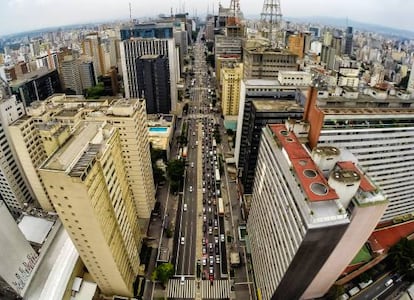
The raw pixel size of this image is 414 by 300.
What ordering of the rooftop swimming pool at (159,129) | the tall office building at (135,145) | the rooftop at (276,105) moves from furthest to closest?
1. the rooftop swimming pool at (159,129)
2. the rooftop at (276,105)
3. the tall office building at (135,145)

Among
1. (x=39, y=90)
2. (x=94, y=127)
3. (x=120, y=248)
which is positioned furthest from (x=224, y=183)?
(x=39, y=90)

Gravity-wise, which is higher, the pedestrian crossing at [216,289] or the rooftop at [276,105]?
the rooftop at [276,105]

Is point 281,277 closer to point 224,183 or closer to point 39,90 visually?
point 224,183

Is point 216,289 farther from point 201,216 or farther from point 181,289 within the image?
point 201,216

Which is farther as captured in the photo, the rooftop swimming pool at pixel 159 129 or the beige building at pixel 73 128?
the rooftop swimming pool at pixel 159 129

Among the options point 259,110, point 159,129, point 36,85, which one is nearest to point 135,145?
point 259,110

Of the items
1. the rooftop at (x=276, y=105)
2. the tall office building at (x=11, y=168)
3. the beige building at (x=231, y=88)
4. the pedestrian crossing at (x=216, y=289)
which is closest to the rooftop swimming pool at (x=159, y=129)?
the beige building at (x=231, y=88)

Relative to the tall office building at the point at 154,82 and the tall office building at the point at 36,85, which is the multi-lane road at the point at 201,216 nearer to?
the tall office building at the point at 154,82
